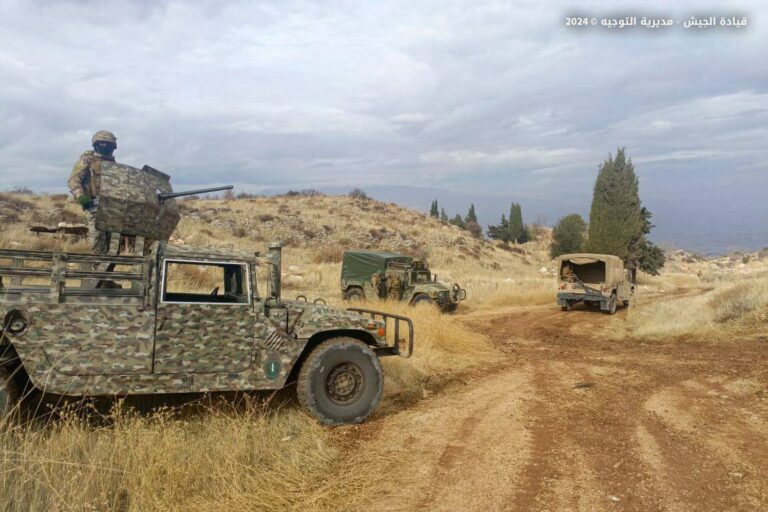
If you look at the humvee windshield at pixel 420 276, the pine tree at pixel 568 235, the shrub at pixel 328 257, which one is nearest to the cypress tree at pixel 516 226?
the pine tree at pixel 568 235

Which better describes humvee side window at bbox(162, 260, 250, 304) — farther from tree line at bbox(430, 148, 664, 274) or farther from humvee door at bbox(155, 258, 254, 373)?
tree line at bbox(430, 148, 664, 274)

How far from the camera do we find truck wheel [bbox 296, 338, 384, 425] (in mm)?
5410

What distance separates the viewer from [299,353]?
17.6ft

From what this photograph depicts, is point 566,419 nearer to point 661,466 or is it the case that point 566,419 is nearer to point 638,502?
point 661,466

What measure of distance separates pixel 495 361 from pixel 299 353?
5753mm

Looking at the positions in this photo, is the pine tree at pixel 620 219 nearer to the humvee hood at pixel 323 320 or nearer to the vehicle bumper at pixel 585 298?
the vehicle bumper at pixel 585 298

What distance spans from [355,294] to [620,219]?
22.7m

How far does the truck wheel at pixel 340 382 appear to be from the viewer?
5.41 meters

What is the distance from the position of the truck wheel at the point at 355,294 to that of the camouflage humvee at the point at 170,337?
12952 mm

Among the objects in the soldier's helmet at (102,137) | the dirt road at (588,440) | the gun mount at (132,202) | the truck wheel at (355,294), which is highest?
the soldier's helmet at (102,137)

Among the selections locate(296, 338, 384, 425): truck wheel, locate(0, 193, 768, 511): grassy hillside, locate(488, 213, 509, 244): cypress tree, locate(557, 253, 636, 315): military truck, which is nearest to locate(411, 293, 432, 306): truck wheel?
locate(0, 193, 768, 511): grassy hillside

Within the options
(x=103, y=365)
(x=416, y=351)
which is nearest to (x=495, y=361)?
(x=416, y=351)

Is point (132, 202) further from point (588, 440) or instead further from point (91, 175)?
point (588, 440)

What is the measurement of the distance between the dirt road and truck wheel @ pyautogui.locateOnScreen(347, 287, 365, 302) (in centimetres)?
945
